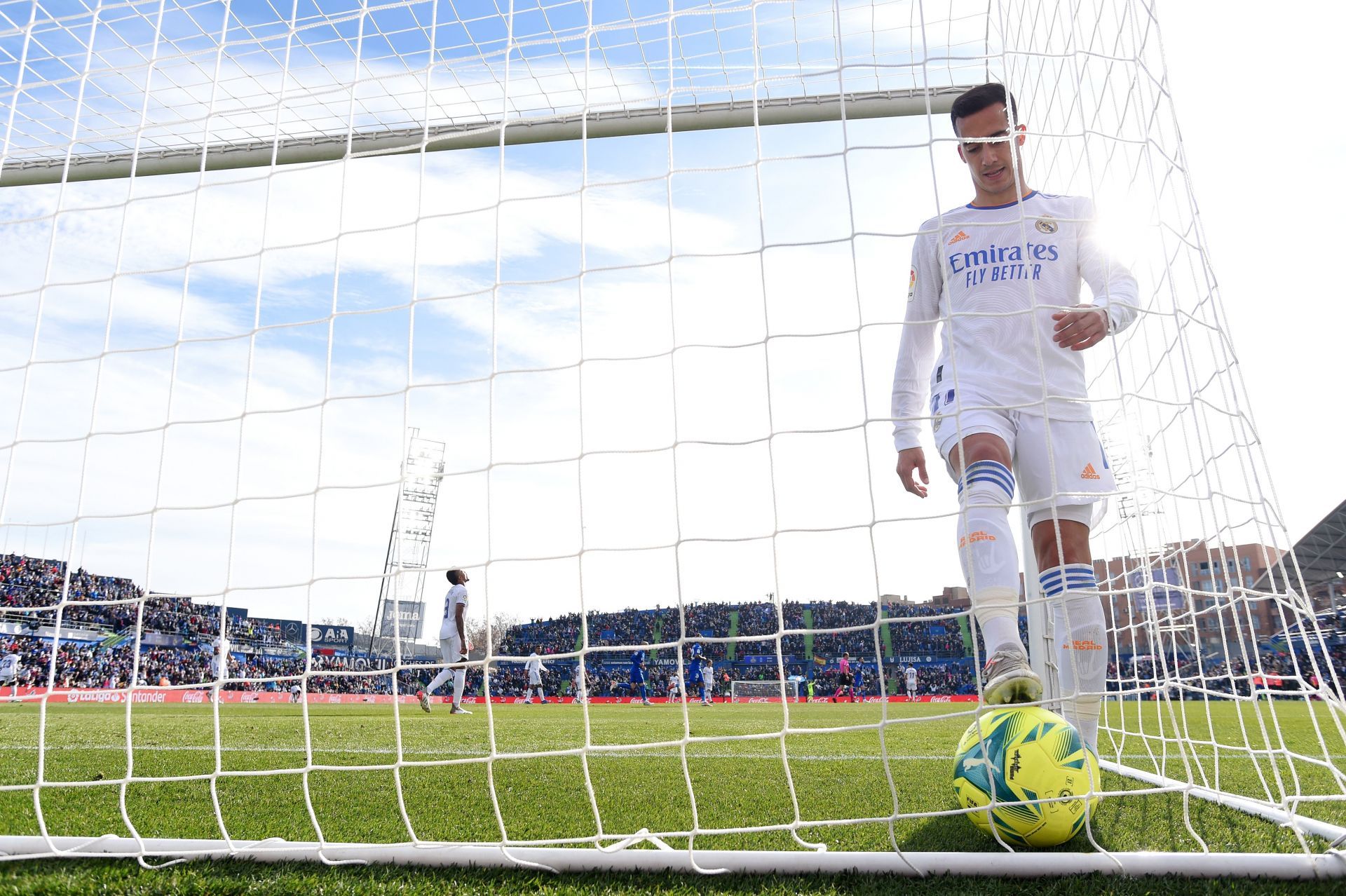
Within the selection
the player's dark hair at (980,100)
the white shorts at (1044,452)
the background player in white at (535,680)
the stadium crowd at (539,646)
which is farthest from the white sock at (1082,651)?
the stadium crowd at (539,646)

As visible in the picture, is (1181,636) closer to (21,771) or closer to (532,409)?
(532,409)

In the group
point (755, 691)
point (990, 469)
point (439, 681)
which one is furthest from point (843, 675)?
point (990, 469)

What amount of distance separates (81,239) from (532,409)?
6.74 feet

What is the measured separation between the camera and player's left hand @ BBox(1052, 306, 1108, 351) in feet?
7.71

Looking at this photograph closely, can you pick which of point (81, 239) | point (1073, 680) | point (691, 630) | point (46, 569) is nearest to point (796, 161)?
point (1073, 680)

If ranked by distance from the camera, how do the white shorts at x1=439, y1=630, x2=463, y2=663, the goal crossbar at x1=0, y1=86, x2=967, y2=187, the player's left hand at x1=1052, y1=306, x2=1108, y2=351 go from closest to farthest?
the player's left hand at x1=1052, y1=306, x2=1108, y2=351 → the goal crossbar at x1=0, y1=86, x2=967, y2=187 → the white shorts at x1=439, y1=630, x2=463, y2=663

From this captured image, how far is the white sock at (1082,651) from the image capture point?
8.32 feet

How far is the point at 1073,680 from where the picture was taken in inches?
101

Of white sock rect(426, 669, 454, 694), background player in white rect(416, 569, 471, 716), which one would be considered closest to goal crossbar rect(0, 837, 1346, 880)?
background player in white rect(416, 569, 471, 716)

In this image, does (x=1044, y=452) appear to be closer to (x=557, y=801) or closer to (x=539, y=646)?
(x=557, y=801)

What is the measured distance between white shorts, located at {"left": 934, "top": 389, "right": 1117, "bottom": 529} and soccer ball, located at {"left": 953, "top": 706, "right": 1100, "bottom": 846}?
29.4 inches

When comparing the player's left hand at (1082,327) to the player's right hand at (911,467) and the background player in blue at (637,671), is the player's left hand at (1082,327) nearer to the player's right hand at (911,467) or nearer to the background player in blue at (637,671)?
the player's right hand at (911,467)

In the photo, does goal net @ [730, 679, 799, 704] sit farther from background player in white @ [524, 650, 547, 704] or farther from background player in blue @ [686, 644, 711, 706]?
background player in white @ [524, 650, 547, 704]

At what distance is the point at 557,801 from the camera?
2766 millimetres
